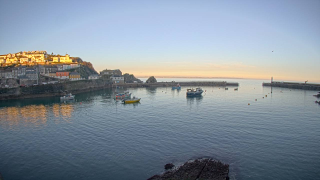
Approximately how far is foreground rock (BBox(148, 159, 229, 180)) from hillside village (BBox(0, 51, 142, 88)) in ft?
279

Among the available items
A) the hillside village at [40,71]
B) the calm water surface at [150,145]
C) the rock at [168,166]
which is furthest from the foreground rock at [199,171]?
the hillside village at [40,71]

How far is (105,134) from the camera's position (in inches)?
1159

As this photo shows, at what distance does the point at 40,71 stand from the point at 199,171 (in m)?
109

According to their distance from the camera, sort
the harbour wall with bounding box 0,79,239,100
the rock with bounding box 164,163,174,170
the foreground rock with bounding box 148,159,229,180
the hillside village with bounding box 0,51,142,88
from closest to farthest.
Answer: the foreground rock with bounding box 148,159,229,180 < the rock with bounding box 164,163,174,170 < the harbour wall with bounding box 0,79,239,100 < the hillside village with bounding box 0,51,142,88

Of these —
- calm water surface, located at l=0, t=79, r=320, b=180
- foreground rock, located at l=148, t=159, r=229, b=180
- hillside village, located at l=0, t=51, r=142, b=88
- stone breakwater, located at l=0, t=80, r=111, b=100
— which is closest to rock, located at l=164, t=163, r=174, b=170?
calm water surface, located at l=0, t=79, r=320, b=180

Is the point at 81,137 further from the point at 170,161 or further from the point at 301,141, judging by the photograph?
the point at 301,141

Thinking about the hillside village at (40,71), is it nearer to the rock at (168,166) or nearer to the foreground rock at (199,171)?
the rock at (168,166)

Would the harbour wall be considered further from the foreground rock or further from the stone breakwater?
the foreground rock

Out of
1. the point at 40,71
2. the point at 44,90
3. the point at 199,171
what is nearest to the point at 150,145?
the point at 199,171

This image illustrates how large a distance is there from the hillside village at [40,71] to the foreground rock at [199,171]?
3346 inches

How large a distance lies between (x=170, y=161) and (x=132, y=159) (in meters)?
4.01

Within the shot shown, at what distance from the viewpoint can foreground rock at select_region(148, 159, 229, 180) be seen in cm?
1622

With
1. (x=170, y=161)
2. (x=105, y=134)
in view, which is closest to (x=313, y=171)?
(x=170, y=161)

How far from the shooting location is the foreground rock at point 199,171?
53.2ft
